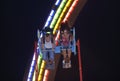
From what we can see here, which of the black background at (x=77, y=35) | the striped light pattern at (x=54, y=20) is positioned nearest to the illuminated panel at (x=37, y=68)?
the striped light pattern at (x=54, y=20)

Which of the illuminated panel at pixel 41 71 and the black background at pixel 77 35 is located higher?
the black background at pixel 77 35

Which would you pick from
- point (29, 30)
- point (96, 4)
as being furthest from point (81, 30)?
point (29, 30)

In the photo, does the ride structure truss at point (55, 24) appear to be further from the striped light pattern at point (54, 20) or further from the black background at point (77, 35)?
the black background at point (77, 35)

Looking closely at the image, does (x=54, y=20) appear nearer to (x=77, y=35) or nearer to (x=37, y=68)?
(x=77, y=35)

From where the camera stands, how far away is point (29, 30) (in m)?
3.68

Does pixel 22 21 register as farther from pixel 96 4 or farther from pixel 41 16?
pixel 96 4

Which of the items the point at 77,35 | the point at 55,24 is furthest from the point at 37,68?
the point at 77,35

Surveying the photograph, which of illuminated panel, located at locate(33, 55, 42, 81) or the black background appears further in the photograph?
the black background

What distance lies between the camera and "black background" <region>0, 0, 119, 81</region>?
11.9ft

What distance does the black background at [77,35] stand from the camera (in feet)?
11.9

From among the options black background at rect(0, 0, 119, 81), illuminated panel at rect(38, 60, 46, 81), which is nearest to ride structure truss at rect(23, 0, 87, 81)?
illuminated panel at rect(38, 60, 46, 81)

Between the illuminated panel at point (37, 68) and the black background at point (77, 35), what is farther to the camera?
the black background at point (77, 35)

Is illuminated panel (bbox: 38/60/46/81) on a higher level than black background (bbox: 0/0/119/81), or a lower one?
lower

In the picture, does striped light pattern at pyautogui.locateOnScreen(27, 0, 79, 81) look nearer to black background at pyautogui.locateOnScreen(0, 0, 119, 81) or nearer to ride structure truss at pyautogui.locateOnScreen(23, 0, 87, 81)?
ride structure truss at pyautogui.locateOnScreen(23, 0, 87, 81)
